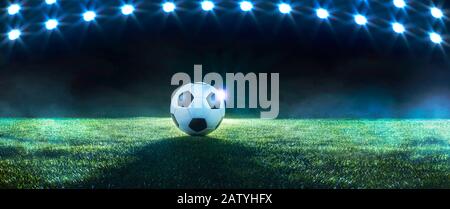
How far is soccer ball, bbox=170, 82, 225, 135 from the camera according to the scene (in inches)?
225

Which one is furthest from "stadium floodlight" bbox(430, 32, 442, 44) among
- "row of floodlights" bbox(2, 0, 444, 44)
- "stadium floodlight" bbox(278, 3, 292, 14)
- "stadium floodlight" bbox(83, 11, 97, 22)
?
"stadium floodlight" bbox(83, 11, 97, 22)

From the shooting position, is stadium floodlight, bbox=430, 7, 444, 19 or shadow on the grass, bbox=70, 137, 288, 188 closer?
shadow on the grass, bbox=70, 137, 288, 188

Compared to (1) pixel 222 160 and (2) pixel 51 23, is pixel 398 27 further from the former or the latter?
(2) pixel 51 23

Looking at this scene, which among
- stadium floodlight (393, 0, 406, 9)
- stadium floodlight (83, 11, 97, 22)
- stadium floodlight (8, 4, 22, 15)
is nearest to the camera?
stadium floodlight (8, 4, 22, 15)

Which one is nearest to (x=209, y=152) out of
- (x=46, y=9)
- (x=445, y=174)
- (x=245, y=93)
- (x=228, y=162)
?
(x=228, y=162)

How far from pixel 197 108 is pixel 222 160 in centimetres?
153

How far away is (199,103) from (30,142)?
7.76 ft

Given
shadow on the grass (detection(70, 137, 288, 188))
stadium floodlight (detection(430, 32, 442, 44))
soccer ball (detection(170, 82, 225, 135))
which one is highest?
stadium floodlight (detection(430, 32, 442, 44))

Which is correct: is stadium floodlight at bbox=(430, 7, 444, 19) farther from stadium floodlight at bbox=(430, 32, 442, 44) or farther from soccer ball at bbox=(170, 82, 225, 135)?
soccer ball at bbox=(170, 82, 225, 135)

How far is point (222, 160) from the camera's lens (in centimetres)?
430

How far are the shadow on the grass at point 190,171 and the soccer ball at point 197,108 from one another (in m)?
0.76

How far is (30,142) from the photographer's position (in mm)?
5742

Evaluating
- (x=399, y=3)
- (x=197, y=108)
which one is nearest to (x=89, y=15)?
(x=197, y=108)
